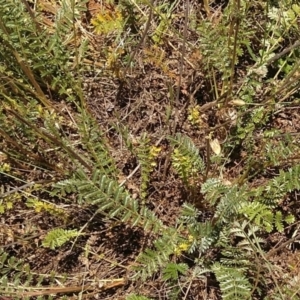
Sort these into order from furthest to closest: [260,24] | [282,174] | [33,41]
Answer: [260,24] < [33,41] < [282,174]

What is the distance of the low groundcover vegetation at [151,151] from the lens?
1.91m

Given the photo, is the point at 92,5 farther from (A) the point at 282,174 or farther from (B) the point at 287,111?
(A) the point at 282,174

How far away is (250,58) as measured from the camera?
88.7 inches

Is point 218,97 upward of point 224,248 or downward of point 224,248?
upward

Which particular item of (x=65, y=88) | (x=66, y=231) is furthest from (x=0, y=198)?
(x=65, y=88)

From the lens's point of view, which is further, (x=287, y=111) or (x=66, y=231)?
(x=287, y=111)

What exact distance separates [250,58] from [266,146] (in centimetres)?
43

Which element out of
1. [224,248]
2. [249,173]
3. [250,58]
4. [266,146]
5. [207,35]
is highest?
[207,35]

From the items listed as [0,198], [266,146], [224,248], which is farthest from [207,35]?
[0,198]

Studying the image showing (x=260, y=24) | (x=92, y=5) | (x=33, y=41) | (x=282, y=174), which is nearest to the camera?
(x=282, y=174)

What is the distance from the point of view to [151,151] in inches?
78.2

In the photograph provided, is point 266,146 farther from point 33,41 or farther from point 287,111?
point 33,41

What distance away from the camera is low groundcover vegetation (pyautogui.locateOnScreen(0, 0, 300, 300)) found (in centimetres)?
191

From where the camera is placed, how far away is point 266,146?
78.2 inches
